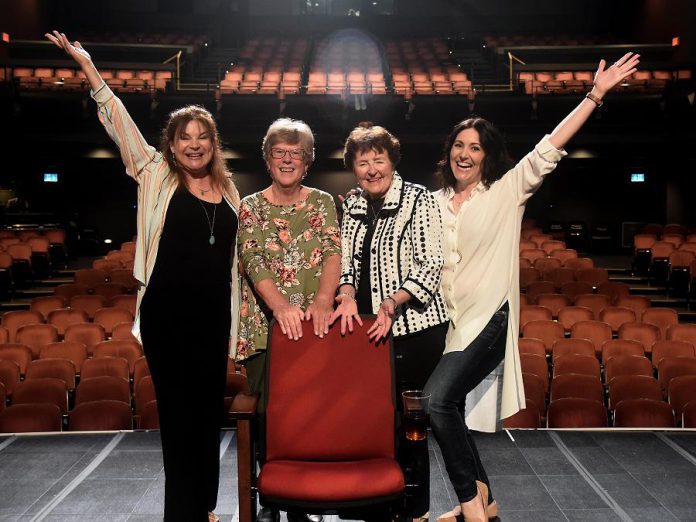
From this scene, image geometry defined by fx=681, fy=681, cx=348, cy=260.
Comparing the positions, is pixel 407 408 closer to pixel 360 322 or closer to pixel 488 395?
pixel 360 322

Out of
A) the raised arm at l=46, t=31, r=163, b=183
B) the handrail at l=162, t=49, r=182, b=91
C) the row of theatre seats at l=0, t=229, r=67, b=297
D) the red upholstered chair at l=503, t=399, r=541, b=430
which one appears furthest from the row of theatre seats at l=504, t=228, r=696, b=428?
the handrail at l=162, t=49, r=182, b=91

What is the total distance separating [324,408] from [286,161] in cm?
71

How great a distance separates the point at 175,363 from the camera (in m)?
1.87

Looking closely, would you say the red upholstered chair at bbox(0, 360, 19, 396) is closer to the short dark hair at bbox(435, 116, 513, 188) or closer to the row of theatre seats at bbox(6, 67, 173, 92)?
the short dark hair at bbox(435, 116, 513, 188)

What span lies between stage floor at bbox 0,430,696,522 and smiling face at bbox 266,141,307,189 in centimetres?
113

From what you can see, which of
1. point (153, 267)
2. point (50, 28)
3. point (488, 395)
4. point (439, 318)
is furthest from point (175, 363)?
point (50, 28)

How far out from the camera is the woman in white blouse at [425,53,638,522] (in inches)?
76.2

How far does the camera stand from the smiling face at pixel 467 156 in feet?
6.67

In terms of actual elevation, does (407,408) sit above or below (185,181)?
below

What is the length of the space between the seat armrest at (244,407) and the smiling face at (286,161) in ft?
2.02

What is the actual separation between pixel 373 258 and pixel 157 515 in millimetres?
1136

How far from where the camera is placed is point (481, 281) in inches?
78.6

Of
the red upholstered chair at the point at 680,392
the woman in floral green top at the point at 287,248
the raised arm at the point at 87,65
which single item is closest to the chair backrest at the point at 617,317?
the red upholstered chair at the point at 680,392

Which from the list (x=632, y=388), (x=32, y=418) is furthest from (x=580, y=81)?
(x=32, y=418)
